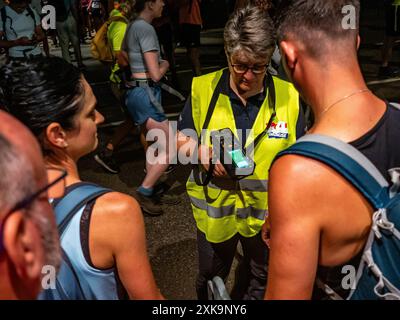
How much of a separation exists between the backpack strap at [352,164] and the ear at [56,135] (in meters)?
0.85

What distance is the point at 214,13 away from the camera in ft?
51.4

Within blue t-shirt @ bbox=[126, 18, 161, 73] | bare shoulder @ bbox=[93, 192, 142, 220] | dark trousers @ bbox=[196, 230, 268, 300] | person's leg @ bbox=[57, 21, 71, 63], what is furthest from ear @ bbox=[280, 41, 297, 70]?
person's leg @ bbox=[57, 21, 71, 63]

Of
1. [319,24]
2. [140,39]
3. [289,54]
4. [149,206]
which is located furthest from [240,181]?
[140,39]

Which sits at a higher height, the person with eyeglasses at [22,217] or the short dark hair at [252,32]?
the short dark hair at [252,32]

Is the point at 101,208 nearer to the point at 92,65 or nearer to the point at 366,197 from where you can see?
the point at 366,197

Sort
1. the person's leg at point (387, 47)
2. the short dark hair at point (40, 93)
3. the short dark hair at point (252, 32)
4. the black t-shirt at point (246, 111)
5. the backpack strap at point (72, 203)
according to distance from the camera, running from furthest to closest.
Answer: the person's leg at point (387, 47) → the black t-shirt at point (246, 111) → the short dark hair at point (252, 32) → the short dark hair at point (40, 93) → the backpack strap at point (72, 203)

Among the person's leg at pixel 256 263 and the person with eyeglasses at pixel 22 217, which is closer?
the person with eyeglasses at pixel 22 217

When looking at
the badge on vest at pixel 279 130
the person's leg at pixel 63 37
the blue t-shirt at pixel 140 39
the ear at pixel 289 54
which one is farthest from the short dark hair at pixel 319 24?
the person's leg at pixel 63 37

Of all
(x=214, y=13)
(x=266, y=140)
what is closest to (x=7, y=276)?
(x=266, y=140)

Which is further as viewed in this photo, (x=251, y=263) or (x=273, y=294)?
(x=251, y=263)

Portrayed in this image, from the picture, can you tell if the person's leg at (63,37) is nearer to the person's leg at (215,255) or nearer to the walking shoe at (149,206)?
the walking shoe at (149,206)

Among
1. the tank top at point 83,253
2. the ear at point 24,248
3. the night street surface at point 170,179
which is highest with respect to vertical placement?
the ear at point 24,248

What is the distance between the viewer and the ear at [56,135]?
58.4 inches
